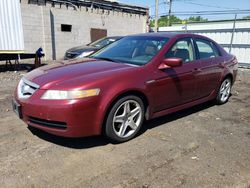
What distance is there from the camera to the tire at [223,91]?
585 centimetres

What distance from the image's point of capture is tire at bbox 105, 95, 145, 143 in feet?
12.0

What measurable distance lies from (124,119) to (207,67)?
7.09 feet

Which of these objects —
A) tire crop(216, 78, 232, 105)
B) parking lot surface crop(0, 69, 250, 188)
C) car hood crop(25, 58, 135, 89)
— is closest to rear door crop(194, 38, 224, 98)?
tire crop(216, 78, 232, 105)

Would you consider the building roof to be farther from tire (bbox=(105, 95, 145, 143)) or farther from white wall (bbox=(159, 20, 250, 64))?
tire (bbox=(105, 95, 145, 143))

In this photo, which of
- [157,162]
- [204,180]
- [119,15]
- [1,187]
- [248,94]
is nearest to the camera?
[1,187]

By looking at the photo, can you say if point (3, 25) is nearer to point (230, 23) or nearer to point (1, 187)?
point (1, 187)

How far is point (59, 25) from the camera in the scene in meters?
16.1

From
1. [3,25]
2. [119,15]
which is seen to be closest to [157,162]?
[3,25]

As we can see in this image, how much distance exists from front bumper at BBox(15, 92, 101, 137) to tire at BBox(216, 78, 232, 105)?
334 cm

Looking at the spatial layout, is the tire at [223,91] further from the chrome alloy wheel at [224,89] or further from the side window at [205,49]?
the side window at [205,49]

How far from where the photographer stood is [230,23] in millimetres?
14492

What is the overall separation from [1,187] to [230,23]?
47.1ft

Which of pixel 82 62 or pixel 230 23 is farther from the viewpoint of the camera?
pixel 230 23

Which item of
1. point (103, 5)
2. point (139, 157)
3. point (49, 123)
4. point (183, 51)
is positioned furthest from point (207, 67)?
point (103, 5)
